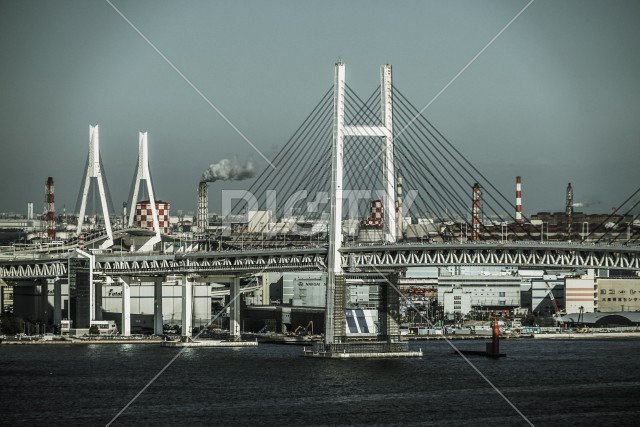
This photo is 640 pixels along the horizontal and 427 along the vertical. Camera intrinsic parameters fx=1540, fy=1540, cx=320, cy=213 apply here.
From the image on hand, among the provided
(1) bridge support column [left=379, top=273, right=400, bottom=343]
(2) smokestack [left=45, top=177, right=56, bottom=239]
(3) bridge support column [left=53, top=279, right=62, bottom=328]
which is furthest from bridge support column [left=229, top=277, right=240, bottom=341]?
(2) smokestack [left=45, top=177, right=56, bottom=239]

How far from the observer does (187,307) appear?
183 feet

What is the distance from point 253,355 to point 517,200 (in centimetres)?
3467

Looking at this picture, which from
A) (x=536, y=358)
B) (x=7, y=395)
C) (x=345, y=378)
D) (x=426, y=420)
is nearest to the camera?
(x=426, y=420)

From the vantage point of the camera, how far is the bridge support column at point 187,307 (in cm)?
5453

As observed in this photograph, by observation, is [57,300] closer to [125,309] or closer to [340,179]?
[125,309]

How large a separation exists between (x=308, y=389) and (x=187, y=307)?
21099 mm

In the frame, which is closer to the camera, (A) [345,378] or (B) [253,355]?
(A) [345,378]

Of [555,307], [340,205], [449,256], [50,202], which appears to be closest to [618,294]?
[555,307]

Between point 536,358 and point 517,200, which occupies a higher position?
point 517,200

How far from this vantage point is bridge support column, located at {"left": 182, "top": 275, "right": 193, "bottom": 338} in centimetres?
5453

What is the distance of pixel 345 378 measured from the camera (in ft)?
124

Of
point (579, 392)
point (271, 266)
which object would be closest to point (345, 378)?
point (579, 392)

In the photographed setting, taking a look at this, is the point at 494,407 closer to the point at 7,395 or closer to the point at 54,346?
the point at 7,395

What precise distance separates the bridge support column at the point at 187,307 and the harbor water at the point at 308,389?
5675mm
